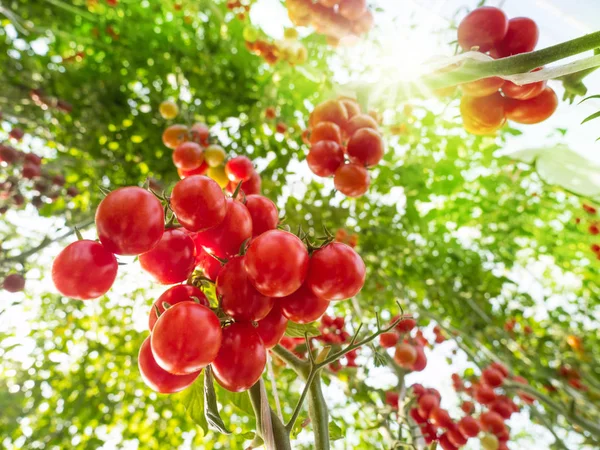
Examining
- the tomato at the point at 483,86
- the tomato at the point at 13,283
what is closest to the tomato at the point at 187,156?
the tomato at the point at 483,86

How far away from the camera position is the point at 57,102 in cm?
299

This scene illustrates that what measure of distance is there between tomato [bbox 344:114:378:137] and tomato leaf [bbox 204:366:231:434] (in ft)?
3.18

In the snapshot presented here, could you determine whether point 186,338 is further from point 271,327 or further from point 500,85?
point 500,85

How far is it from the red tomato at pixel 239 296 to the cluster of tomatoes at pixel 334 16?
1.47 meters

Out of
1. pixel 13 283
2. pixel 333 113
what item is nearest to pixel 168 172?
pixel 13 283

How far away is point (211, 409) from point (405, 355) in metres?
1.42

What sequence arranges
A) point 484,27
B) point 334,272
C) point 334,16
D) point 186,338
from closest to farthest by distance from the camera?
point 186,338
point 334,272
point 484,27
point 334,16

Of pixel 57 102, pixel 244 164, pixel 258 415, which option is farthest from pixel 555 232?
pixel 57 102

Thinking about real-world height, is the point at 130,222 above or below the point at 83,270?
above

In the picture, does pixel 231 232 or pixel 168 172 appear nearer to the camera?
pixel 231 232

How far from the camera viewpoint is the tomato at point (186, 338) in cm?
52

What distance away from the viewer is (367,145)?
1.18 metres

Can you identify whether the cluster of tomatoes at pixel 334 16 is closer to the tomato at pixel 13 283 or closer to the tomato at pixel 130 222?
the tomato at pixel 130 222

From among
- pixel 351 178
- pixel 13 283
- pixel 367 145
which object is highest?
pixel 367 145
